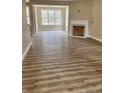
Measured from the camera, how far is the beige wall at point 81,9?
1025 centimetres

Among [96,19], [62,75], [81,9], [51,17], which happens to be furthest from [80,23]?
[62,75]

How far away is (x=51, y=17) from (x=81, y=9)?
6.46 meters

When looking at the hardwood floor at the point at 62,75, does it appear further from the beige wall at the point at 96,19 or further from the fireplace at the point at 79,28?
the fireplace at the point at 79,28

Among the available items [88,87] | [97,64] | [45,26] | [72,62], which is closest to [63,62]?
[72,62]

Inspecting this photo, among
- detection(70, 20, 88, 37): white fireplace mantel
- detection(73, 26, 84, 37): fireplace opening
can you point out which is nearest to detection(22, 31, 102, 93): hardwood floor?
detection(70, 20, 88, 37): white fireplace mantel

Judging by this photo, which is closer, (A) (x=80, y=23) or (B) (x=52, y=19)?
(A) (x=80, y=23)

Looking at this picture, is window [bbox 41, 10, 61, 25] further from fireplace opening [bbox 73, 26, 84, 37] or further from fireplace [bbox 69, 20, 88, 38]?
fireplace opening [bbox 73, 26, 84, 37]

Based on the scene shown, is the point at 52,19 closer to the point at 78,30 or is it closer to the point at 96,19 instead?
the point at 78,30

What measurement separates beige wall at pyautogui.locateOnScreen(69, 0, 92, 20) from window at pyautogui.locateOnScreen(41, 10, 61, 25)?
18.4ft

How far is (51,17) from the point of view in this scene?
16531 mm
